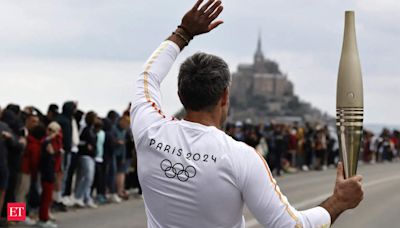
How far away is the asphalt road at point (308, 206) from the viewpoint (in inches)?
486

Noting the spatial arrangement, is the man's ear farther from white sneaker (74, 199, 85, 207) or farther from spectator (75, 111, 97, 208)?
white sneaker (74, 199, 85, 207)

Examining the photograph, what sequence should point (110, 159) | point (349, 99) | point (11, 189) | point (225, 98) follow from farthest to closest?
point (110, 159) < point (11, 189) < point (225, 98) < point (349, 99)

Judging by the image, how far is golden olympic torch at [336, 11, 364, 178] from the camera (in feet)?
8.75

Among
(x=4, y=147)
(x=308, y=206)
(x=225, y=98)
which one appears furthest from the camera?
(x=308, y=206)

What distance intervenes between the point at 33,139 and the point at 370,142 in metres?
24.4

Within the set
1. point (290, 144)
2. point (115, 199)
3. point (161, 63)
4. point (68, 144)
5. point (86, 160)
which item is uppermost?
point (161, 63)

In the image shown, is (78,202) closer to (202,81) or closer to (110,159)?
(110,159)

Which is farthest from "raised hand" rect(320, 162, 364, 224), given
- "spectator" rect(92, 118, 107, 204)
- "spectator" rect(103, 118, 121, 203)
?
"spectator" rect(103, 118, 121, 203)

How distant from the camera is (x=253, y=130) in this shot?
75.1ft

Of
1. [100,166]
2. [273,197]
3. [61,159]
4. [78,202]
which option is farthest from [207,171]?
[100,166]

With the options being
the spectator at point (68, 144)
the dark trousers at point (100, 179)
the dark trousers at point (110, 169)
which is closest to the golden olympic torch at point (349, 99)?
the spectator at point (68, 144)

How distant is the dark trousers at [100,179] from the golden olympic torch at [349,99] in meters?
11.8

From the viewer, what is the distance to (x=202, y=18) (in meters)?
3.14

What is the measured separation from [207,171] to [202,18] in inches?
24.8
